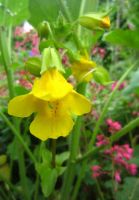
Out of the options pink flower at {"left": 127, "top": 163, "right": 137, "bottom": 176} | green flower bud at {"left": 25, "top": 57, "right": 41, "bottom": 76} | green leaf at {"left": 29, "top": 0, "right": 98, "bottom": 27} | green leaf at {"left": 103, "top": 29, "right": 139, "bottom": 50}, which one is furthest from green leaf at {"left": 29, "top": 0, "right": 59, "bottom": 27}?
pink flower at {"left": 127, "top": 163, "right": 137, "bottom": 176}

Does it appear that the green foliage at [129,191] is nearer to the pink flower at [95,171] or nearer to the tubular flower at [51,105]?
the pink flower at [95,171]

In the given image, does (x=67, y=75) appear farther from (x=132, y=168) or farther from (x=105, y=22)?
(x=132, y=168)

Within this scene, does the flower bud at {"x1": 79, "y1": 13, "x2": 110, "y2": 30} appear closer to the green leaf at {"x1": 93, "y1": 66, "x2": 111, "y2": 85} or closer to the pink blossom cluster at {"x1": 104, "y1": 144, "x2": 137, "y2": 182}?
the green leaf at {"x1": 93, "y1": 66, "x2": 111, "y2": 85}

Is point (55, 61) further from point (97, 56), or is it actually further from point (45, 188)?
point (97, 56)

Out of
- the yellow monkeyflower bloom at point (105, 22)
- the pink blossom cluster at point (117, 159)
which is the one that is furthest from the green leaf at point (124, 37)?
the pink blossom cluster at point (117, 159)

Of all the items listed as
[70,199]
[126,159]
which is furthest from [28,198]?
[126,159]

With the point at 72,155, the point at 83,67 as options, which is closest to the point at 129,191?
the point at 72,155
